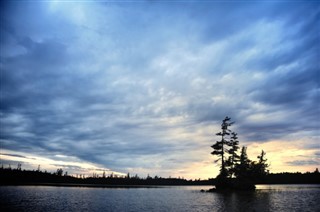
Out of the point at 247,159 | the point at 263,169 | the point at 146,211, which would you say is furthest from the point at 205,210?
the point at 263,169

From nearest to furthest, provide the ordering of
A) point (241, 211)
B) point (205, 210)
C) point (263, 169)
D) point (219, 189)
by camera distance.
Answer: point (241, 211) → point (205, 210) → point (219, 189) → point (263, 169)

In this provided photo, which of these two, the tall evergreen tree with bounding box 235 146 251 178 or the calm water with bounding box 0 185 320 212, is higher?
the tall evergreen tree with bounding box 235 146 251 178

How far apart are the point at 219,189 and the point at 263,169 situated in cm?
4091

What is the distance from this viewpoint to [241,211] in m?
29.5

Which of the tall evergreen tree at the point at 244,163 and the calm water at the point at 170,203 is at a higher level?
the tall evergreen tree at the point at 244,163

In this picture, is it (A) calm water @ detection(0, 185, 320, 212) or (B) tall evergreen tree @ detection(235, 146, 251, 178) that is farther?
(B) tall evergreen tree @ detection(235, 146, 251, 178)

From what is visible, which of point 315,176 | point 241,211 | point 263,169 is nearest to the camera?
point 241,211

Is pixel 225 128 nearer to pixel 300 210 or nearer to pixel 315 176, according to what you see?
pixel 300 210

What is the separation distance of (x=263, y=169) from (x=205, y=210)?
83749mm

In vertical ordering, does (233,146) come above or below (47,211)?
above

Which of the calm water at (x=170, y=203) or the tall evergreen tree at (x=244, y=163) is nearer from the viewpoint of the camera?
the calm water at (x=170, y=203)

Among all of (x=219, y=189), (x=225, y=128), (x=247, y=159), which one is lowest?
(x=219, y=189)

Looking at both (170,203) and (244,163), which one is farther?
(244,163)

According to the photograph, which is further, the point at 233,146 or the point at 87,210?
the point at 233,146
